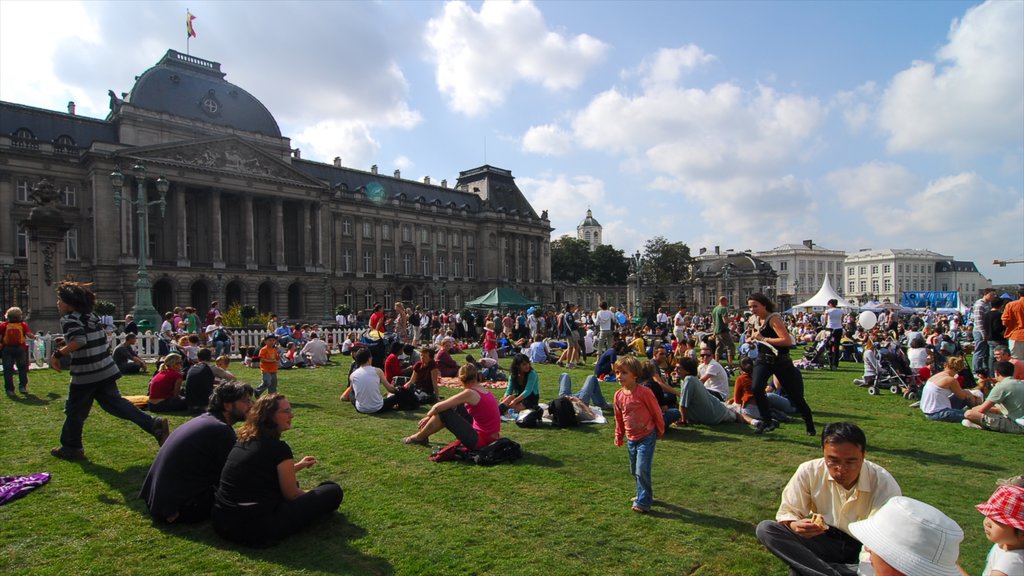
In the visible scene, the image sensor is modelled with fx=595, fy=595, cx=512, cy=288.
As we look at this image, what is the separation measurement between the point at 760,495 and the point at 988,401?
234 inches

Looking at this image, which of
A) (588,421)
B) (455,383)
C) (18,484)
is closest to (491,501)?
(588,421)

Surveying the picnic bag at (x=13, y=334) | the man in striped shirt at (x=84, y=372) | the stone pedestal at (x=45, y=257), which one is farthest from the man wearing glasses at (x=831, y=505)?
the stone pedestal at (x=45, y=257)

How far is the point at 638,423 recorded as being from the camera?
575cm

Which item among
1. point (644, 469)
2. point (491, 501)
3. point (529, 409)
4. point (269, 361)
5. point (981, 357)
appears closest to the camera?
point (644, 469)

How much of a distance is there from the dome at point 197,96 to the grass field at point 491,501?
4546 centimetres

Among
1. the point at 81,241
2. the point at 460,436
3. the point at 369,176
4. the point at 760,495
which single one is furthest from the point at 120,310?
the point at 760,495

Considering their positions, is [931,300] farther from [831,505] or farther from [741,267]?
[831,505]

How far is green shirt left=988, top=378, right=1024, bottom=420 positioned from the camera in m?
9.19

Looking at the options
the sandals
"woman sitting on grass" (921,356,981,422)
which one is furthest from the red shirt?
"woman sitting on grass" (921,356,981,422)

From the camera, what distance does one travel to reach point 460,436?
290 inches

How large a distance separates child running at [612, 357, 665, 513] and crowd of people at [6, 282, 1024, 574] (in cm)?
1

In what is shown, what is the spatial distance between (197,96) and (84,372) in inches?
1999

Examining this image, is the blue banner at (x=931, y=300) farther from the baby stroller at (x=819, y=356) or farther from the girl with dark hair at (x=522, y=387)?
the girl with dark hair at (x=522, y=387)

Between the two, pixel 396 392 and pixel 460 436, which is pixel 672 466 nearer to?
pixel 460 436
